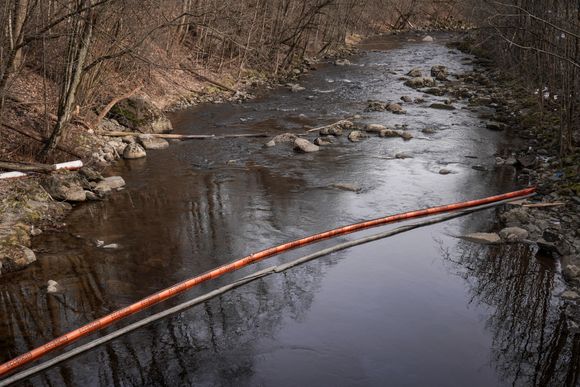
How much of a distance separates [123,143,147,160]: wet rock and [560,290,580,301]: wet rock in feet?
35.5

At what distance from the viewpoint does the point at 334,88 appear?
25531mm

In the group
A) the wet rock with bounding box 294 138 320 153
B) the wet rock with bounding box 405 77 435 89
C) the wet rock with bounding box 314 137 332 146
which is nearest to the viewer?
the wet rock with bounding box 294 138 320 153

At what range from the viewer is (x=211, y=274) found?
29.3 ft

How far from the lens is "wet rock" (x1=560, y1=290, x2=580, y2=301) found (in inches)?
334

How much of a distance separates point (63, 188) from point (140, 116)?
6196 millimetres

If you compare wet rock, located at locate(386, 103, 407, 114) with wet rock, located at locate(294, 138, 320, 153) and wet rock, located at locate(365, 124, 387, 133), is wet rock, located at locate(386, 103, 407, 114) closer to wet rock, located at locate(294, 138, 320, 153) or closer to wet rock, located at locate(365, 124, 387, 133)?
wet rock, located at locate(365, 124, 387, 133)

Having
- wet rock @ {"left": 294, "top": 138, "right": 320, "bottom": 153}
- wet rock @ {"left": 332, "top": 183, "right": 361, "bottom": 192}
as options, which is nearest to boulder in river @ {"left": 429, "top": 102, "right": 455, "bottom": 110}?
wet rock @ {"left": 294, "top": 138, "right": 320, "bottom": 153}

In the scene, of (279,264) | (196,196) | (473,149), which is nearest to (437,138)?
(473,149)

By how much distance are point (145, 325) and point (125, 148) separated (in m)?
8.76

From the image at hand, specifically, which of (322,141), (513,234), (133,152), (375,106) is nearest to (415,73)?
(375,106)

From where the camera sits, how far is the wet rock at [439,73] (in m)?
27.1

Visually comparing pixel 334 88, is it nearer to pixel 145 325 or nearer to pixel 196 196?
pixel 196 196

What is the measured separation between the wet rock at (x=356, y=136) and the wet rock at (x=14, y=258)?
10.4 metres

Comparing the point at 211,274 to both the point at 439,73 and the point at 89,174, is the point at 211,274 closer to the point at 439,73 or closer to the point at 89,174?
the point at 89,174
